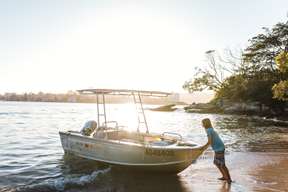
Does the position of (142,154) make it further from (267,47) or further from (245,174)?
(267,47)

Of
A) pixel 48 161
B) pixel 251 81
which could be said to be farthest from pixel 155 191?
pixel 251 81

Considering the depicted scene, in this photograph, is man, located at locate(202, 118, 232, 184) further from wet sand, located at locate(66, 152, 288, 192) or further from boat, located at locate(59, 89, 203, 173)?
boat, located at locate(59, 89, 203, 173)

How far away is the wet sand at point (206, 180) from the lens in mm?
11039

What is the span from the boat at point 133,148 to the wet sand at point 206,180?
0.48 metres

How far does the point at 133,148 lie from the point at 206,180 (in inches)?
114

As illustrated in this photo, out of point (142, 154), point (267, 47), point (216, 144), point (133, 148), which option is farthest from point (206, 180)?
point (267, 47)

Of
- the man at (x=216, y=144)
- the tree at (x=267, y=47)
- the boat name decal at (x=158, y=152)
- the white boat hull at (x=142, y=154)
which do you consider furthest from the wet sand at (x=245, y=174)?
the tree at (x=267, y=47)

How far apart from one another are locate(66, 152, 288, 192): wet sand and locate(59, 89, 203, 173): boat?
0.48m

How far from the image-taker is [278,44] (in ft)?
189

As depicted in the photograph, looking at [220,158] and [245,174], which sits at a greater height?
[220,158]

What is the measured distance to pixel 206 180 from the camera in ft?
39.2

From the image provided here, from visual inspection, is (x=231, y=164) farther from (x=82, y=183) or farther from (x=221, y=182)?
(x=82, y=183)

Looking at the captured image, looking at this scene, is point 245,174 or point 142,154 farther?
point 245,174

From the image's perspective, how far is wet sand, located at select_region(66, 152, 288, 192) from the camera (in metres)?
11.0
